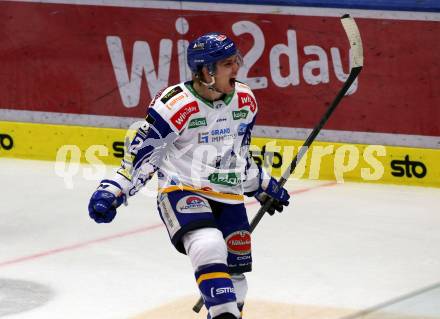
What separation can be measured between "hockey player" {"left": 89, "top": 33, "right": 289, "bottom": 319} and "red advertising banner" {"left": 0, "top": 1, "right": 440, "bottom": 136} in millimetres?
4735

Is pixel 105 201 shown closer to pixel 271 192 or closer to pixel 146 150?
pixel 146 150

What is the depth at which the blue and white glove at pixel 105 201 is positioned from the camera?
5.84 m

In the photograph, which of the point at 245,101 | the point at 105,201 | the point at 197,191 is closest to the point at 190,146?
the point at 197,191

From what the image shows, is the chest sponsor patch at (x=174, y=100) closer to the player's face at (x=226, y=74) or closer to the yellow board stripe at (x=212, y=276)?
the player's face at (x=226, y=74)

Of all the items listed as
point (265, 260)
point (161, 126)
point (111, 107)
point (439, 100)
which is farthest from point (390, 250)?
point (111, 107)

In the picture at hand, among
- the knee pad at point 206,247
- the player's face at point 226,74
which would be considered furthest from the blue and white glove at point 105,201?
the player's face at point 226,74

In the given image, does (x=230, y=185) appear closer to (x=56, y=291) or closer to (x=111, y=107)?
(x=56, y=291)

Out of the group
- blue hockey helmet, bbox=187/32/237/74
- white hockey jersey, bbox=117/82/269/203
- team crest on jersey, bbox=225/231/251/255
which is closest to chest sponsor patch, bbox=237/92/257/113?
white hockey jersey, bbox=117/82/269/203

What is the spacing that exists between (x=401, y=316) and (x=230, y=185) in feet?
4.68

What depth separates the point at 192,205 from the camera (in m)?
5.99

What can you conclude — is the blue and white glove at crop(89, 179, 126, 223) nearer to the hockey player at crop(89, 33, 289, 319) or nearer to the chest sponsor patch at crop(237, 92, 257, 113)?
the hockey player at crop(89, 33, 289, 319)

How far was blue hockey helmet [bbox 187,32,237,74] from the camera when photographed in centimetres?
596

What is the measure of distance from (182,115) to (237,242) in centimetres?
73

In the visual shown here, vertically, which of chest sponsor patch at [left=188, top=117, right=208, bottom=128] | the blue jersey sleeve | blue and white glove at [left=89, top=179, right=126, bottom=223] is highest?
chest sponsor patch at [left=188, top=117, right=208, bottom=128]
